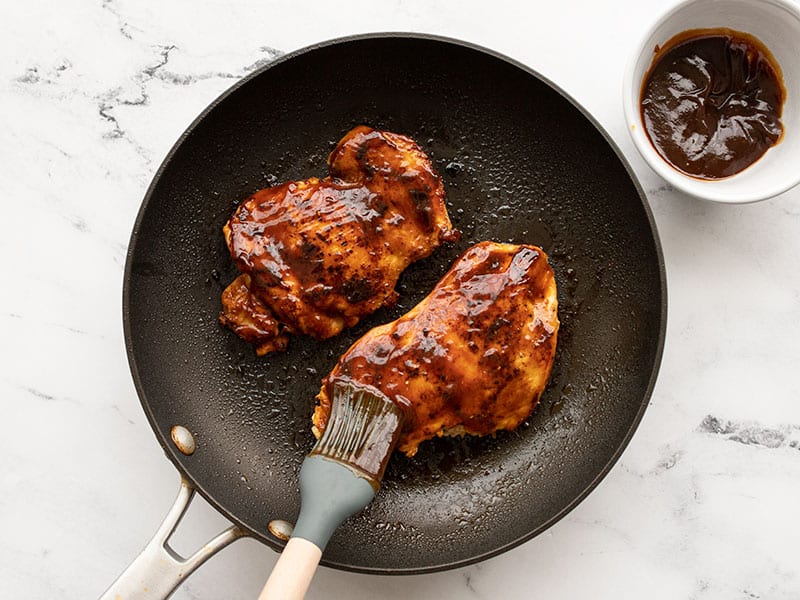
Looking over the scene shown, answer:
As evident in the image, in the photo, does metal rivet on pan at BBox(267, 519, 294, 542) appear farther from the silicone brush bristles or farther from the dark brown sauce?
the dark brown sauce

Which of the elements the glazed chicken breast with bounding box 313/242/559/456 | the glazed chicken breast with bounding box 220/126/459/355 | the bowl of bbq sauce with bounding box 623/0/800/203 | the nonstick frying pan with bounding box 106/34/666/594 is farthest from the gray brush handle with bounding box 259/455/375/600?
the bowl of bbq sauce with bounding box 623/0/800/203

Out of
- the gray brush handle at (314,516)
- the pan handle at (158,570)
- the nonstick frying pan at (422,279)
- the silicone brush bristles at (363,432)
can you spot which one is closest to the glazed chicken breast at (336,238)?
the nonstick frying pan at (422,279)

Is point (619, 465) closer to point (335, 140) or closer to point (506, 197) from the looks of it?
point (506, 197)

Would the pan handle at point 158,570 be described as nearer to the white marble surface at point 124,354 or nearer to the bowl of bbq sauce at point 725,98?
the white marble surface at point 124,354

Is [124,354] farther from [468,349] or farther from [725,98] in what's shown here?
[725,98]

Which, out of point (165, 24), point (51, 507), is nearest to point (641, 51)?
point (165, 24)

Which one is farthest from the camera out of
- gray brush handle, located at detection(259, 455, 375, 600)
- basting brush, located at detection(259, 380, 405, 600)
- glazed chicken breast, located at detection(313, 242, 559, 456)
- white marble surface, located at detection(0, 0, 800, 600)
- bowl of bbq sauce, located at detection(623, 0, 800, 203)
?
white marble surface, located at detection(0, 0, 800, 600)
